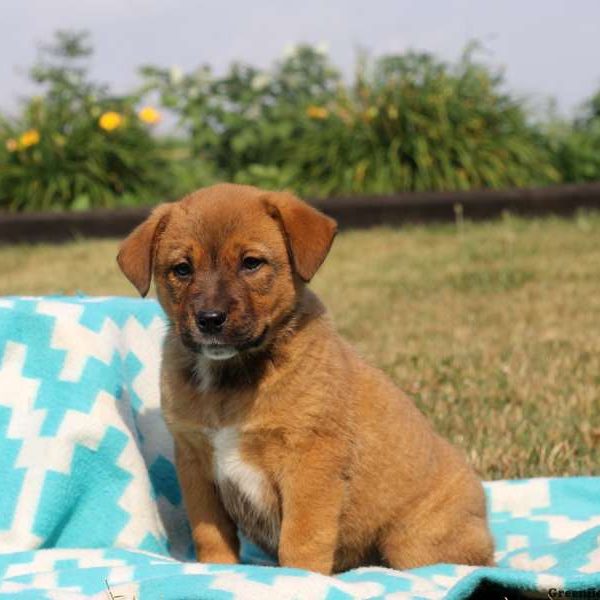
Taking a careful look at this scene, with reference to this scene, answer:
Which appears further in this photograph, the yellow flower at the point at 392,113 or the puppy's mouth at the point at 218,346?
the yellow flower at the point at 392,113

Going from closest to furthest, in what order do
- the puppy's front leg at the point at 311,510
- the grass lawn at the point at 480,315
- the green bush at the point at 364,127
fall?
the puppy's front leg at the point at 311,510
the grass lawn at the point at 480,315
the green bush at the point at 364,127

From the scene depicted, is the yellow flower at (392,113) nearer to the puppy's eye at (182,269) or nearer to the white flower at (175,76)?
the white flower at (175,76)

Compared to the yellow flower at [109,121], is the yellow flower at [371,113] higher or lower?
higher

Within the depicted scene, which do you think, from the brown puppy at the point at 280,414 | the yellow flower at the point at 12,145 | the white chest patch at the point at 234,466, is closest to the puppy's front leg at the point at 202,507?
the brown puppy at the point at 280,414

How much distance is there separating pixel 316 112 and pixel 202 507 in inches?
387

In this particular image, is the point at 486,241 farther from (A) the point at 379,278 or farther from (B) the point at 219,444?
(B) the point at 219,444

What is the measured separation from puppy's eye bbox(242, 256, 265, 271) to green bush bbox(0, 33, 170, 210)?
9749 mm

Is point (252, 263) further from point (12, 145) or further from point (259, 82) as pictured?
point (12, 145)

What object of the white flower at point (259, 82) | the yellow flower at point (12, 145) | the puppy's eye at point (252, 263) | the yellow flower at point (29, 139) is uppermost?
the puppy's eye at point (252, 263)

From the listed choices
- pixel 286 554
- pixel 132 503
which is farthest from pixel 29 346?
pixel 286 554

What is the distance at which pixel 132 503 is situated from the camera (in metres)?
3.98

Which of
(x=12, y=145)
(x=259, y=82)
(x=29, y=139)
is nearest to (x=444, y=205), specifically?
(x=259, y=82)

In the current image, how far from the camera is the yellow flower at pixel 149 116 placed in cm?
1331

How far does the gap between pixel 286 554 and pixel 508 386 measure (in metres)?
2.57
